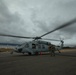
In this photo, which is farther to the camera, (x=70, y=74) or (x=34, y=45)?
(x=34, y=45)

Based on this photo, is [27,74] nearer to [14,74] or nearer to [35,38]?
[14,74]

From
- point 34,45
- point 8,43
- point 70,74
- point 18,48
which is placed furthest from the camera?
point 8,43

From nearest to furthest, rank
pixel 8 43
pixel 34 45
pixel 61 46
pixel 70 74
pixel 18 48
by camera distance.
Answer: pixel 70 74 < pixel 18 48 < pixel 34 45 < pixel 61 46 < pixel 8 43

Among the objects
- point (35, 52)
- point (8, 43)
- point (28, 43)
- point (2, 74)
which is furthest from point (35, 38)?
point (8, 43)

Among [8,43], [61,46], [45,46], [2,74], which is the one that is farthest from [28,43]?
[8,43]

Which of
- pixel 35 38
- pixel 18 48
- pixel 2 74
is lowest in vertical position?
pixel 2 74

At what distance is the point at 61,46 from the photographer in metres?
26.9

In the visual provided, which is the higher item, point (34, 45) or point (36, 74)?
point (34, 45)

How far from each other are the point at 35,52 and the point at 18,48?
11.4 ft

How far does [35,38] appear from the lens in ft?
63.4

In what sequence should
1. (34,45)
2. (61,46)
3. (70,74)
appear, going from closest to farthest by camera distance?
(70,74)
(34,45)
(61,46)

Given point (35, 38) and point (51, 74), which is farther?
point (35, 38)

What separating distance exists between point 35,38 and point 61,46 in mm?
9721

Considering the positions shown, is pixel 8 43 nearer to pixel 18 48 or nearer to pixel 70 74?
pixel 18 48
